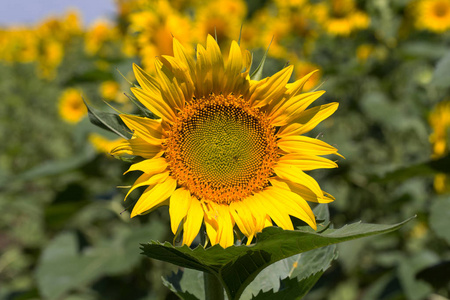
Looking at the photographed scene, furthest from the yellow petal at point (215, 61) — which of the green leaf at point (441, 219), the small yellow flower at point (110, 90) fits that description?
the small yellow flower at point (110, 90)

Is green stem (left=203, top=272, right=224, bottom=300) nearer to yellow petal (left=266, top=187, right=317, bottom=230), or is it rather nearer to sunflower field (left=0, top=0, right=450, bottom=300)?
sunflower field (left=0, top=0, right=450, bottom=300)

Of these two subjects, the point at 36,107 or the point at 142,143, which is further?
the point at 36,107

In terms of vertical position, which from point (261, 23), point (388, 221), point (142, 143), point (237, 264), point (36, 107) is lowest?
point (36, 107)

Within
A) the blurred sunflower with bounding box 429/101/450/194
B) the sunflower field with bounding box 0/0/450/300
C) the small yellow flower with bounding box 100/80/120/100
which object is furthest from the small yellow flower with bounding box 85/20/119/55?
the blurred sunflower with bounding box 429/101/450/194

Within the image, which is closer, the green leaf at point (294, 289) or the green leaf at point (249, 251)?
the green leaf at point (249, 251)

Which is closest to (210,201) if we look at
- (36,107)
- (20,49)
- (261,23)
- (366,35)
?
(366,35)

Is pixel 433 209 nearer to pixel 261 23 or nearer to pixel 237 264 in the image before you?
pixel 237 264

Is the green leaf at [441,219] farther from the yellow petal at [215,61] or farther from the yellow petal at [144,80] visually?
the yellow petal at [144,80]
